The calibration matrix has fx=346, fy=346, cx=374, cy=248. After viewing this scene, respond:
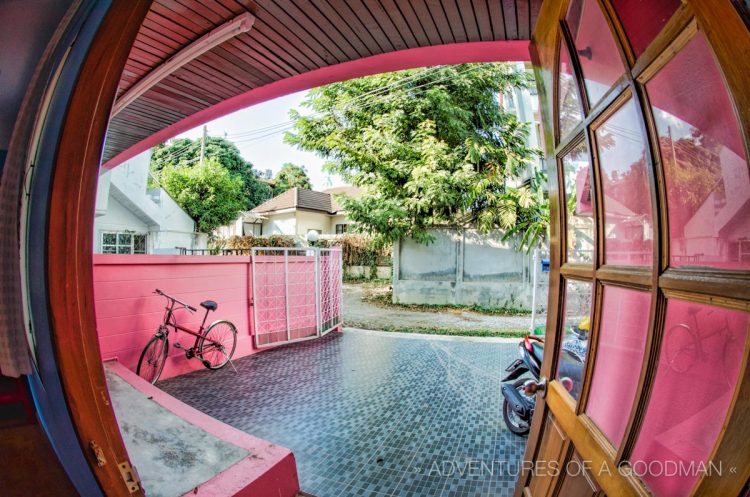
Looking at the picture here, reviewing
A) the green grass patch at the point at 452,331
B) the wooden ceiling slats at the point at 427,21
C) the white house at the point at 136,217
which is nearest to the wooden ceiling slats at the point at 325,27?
the wooden ceiling slats at the point at 427,21

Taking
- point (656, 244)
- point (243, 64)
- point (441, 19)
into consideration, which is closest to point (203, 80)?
point (243, 64)

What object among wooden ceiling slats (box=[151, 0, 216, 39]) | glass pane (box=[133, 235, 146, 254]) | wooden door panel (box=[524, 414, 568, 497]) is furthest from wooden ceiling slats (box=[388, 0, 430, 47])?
glass pane (box=[133, 235, 146, 254])

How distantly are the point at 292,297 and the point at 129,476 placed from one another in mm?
4292

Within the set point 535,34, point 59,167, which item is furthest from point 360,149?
point 59,167

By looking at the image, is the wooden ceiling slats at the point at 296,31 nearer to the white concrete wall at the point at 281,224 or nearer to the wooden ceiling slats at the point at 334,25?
the wooden ceiling slats at the point at 334,25

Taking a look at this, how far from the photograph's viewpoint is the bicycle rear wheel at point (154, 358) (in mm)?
3346

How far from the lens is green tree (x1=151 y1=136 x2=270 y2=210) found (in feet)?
74.7

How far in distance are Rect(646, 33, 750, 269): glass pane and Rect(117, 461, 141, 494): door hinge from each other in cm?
130

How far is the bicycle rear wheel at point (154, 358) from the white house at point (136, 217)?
6946 mm

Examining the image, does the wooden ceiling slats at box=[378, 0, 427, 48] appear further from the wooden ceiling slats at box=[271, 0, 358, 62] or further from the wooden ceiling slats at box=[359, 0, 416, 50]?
the wooden ceiling slats at box=[271, 0, 358, 62]

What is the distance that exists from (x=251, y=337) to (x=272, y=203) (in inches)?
579

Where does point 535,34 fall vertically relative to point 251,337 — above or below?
above

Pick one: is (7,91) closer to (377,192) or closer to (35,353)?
(35,353)

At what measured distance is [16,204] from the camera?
2.20 ft
